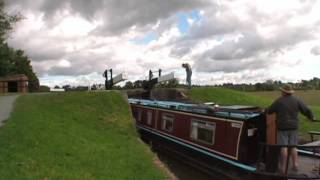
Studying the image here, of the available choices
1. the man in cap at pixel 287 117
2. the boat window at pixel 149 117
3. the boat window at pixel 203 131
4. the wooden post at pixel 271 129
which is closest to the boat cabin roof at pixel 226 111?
the boat window at pixel 203 131

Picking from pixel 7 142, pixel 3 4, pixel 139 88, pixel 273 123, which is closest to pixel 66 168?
pixel 7 142

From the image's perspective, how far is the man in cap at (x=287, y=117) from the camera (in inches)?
392

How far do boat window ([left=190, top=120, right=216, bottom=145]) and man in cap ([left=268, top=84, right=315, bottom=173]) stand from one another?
2595mm

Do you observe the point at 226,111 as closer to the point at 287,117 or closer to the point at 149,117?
the point at 287,117

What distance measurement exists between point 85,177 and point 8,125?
18.1 ft

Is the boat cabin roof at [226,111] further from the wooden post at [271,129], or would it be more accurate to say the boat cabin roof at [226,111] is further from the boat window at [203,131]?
the wooden post at [271,129]

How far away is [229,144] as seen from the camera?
11.7m

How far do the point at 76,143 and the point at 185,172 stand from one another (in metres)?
3.71

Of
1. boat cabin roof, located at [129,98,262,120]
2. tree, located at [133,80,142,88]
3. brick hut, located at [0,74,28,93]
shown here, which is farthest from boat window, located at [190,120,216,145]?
brick hut, located at [0,74,28,93]

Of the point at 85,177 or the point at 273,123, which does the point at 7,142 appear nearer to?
the point at 85,177

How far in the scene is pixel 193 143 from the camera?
45.1 feet

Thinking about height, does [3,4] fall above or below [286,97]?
above

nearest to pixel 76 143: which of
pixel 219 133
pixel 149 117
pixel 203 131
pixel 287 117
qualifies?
pixel 219 133

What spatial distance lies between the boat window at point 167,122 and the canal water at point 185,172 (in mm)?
937
